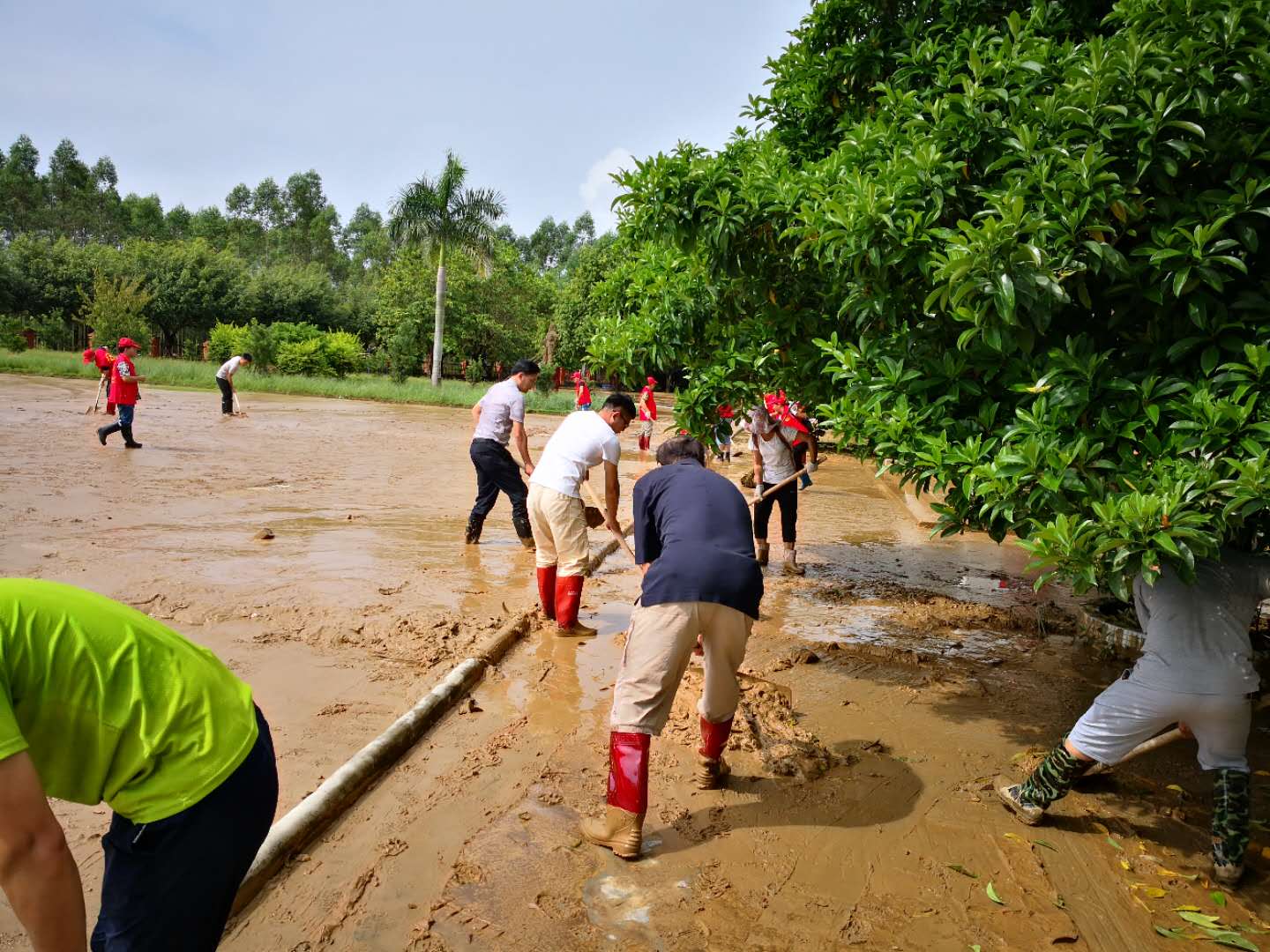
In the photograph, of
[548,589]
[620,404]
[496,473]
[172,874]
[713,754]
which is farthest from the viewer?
[496,473]

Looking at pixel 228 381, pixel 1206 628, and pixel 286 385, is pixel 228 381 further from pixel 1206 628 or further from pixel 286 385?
pixel 1206 628

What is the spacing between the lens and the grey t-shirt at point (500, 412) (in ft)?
29.5

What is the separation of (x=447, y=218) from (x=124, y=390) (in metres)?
22.1

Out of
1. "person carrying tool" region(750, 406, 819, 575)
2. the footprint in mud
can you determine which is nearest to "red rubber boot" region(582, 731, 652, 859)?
the footprint in mud

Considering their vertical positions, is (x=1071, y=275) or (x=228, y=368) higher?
(x=1071, y=275)

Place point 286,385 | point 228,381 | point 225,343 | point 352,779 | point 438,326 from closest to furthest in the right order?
point 352,779 < point 228,381 < point 286,385 < point 438,326 < point 225,343

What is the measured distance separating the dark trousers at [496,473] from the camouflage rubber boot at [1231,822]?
6.33 m

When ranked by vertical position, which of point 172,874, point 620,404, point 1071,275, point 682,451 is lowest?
point 172,874

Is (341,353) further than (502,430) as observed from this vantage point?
Yes

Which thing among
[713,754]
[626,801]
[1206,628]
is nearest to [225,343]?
[713,754]

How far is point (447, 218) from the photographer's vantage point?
3506 cm

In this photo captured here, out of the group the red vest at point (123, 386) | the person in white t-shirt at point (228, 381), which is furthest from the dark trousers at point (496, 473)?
the person in white t-shirt at point (228, 381)

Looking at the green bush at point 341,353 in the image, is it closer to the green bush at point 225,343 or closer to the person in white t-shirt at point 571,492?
the green bush at point 225,343

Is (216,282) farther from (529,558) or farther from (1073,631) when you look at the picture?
(1073,631)
